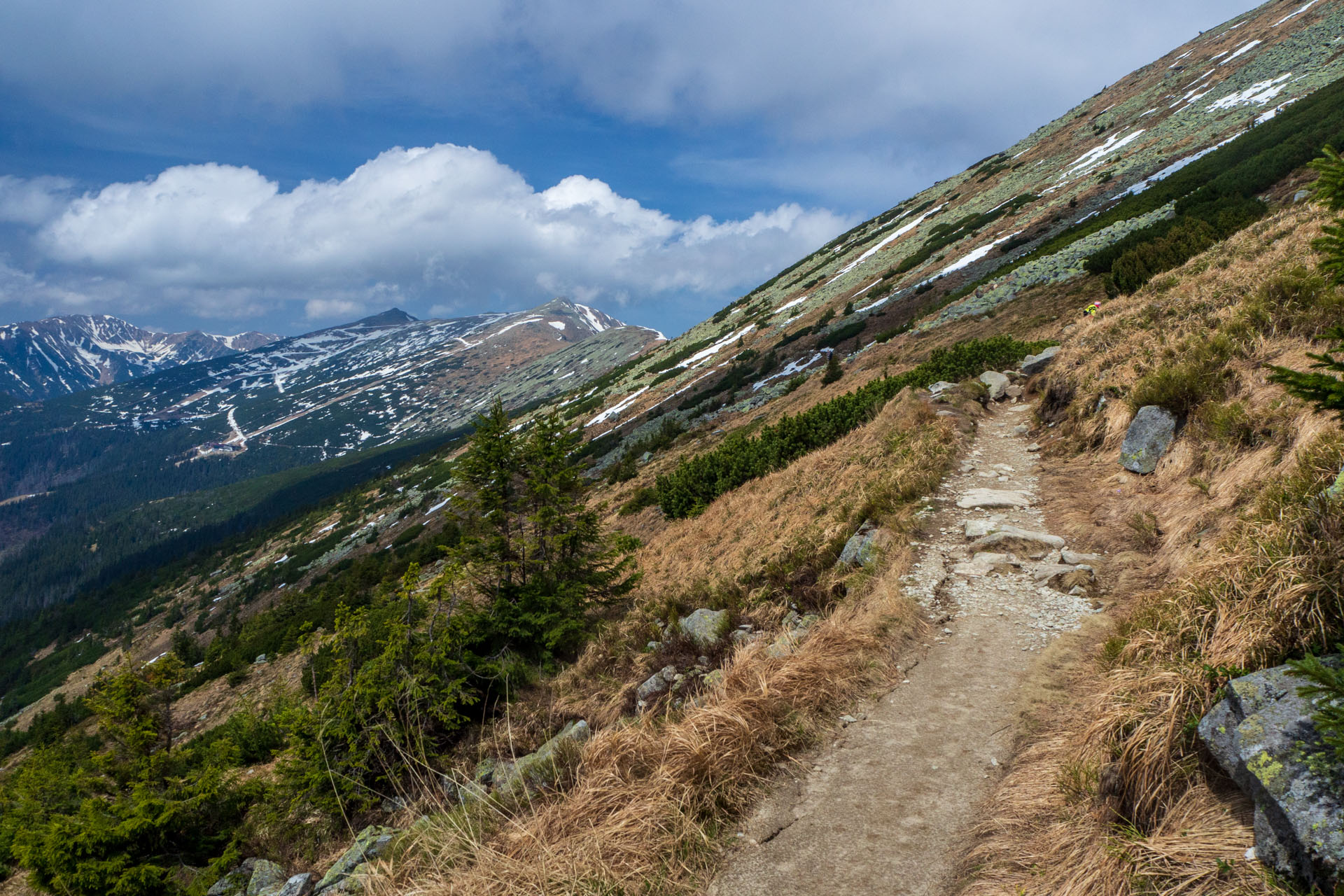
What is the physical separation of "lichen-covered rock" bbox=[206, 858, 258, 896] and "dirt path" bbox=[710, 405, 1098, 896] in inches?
352

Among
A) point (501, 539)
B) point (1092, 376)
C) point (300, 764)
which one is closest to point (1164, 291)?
point (1092, 376)

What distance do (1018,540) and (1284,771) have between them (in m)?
6.39

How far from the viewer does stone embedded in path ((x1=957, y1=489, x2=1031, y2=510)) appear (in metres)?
10.3

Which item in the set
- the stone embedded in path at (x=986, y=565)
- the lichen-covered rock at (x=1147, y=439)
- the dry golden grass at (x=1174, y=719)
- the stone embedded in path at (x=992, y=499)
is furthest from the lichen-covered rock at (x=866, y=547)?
the lichen-covered rock at (x=1147, y=439)

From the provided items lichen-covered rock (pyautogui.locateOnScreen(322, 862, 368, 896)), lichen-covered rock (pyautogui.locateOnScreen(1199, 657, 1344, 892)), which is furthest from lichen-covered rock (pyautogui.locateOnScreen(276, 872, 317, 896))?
lichen-covered rock (pyautogui.locateOnScreen(1199, 657, 1344, 892))

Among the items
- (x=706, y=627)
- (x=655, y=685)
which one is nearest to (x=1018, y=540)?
(x=706, y=627)

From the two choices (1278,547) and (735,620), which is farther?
(735,620)

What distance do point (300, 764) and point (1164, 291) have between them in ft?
64.6

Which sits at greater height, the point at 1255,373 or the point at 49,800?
the point at 49,800

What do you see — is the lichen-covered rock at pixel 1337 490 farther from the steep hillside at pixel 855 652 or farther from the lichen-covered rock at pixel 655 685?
the lichen-covered rock at pixel 655 685

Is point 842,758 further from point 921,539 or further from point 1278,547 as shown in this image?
point 921,539

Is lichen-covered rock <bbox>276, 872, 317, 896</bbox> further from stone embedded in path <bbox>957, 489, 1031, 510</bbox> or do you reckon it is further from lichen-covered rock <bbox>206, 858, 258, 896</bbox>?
stone embedded in path <bbox>957, 489, 1031, 510</bbox>

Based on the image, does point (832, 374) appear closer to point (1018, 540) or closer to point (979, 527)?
point (979, 527)

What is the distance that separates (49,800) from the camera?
34.8 ft
